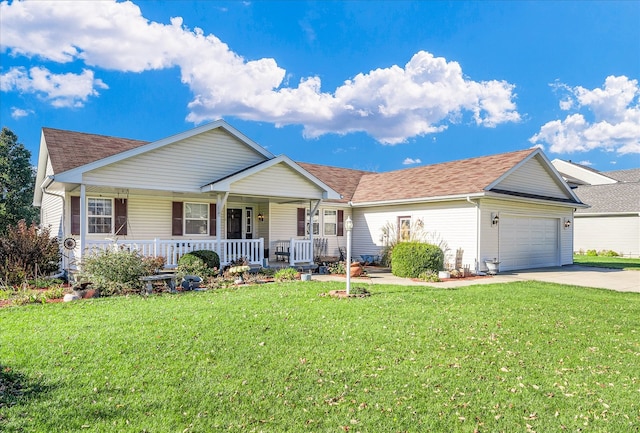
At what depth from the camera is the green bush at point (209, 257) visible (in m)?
12.6

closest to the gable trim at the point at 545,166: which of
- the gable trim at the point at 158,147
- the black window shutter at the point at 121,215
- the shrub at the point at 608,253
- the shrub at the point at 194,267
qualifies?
the gable trim at the point at 158,147

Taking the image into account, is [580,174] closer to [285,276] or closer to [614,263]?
[614,263]

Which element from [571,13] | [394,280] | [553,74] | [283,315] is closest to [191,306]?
[283,315]

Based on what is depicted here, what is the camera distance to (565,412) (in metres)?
3.99

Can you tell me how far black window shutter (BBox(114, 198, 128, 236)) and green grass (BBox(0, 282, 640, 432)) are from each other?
5.96 m

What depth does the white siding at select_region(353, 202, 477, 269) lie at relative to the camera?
1555cm

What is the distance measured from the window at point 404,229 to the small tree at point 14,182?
67.4 feet

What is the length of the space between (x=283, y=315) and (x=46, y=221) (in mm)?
15691

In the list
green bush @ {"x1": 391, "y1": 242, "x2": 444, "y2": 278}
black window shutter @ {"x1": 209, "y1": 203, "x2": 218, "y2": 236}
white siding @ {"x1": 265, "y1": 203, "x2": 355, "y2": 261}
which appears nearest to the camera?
green bush @ {"x1": 391, "y1": 242, "x2": 444, "y2": 278}

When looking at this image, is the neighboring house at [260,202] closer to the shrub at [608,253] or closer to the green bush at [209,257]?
the green bush at [209,257]

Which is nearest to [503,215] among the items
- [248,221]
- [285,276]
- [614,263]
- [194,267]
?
[614,263]

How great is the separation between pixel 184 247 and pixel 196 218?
248 cm

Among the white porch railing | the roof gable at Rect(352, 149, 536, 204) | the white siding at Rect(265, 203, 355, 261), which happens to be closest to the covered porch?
the white porch railing

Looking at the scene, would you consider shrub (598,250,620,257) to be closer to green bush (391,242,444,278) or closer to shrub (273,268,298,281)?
green bush (391,242,444,278)
